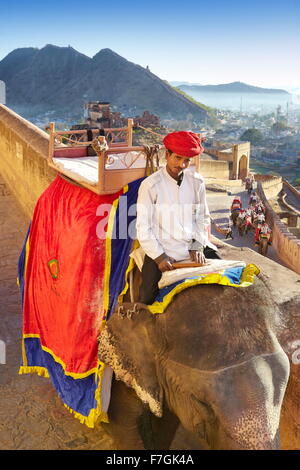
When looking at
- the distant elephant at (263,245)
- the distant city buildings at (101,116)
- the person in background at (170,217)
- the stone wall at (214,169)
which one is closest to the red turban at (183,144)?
the person in background at (170,217)

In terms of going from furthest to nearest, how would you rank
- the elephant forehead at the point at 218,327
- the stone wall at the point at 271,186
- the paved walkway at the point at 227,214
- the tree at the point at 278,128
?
the tree at the point at 278,128
the stone wall at the point at 271,186
the paved walkway at the point at 227,214
the elephant forehead at the point at 218,327

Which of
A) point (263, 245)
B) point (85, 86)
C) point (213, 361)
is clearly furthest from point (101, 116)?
point (85, 86)

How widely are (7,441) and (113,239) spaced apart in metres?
1.72

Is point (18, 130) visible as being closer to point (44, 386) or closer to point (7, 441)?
point (44, 386)

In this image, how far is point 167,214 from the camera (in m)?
3.07

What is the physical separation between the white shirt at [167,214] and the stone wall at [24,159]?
3.66 m

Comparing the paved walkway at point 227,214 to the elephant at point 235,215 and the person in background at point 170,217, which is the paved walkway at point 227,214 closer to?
the elephant at point 235,215

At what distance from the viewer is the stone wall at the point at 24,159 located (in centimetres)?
723

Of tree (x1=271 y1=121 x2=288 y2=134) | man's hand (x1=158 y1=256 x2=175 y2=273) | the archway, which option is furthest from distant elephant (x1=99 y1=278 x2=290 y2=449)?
tree (x1=271 y1=121 x2=288 y2=134)

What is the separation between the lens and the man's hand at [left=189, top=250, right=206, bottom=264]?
2.93 metres

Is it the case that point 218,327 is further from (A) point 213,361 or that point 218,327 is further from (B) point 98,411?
(B) point 98,411

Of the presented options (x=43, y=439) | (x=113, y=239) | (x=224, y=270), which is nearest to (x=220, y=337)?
(x=224, y=270)

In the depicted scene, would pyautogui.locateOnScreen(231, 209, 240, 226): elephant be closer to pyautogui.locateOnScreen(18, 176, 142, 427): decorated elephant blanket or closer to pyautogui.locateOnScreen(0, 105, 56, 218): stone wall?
pyautogui.locateOnScreen(0, 105, 56, 218): stone wall

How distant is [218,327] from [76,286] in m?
1.42
